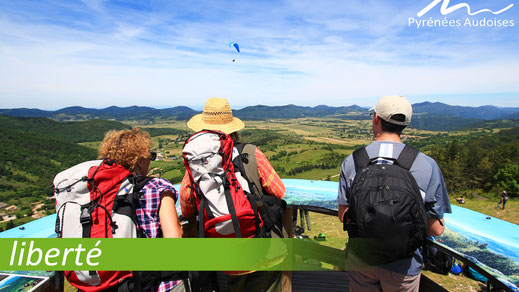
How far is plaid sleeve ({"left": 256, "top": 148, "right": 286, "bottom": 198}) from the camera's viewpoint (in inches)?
78.4

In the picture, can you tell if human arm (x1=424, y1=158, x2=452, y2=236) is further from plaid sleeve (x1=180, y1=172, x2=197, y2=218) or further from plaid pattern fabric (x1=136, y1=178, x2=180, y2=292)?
plaid pattern fabric (x1=136, y1=178, x2=180, y2=292)

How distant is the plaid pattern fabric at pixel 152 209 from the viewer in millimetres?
1755

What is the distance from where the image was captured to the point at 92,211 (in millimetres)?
1604

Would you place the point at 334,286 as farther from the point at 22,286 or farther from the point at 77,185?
the point at 22,286

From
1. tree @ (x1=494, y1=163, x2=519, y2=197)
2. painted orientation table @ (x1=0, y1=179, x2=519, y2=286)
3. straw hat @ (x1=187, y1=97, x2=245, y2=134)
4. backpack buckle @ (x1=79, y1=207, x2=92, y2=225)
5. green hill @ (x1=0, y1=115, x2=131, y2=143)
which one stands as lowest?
green hill @ (x1=0, y1=115, x2=131, y2=143)

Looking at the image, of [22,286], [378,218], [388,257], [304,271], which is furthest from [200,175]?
[22,286]

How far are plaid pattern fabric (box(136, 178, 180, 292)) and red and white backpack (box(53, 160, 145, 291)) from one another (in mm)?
74

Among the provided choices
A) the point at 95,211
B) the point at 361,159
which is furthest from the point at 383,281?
the point at 95,211

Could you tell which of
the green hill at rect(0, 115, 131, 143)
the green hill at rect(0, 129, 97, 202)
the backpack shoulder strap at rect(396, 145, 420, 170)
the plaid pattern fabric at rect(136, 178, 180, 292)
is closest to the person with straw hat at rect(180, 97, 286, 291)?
the plaid pattern fabric at rect(136, 178, 180, 292)

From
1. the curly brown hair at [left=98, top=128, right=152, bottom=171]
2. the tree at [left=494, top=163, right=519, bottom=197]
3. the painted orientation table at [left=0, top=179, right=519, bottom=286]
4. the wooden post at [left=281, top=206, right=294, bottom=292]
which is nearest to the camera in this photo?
the curly brown hair at [left=98, top=128, right=152, bottom=171]

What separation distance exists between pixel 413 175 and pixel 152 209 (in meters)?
1.81

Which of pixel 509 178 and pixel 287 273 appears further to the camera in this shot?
pixel 509 178

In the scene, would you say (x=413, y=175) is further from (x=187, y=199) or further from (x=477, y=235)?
(x=477, y=235)

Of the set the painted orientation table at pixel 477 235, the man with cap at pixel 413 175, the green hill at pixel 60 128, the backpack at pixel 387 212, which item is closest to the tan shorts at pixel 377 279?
the man with cap at pixel 413 175
